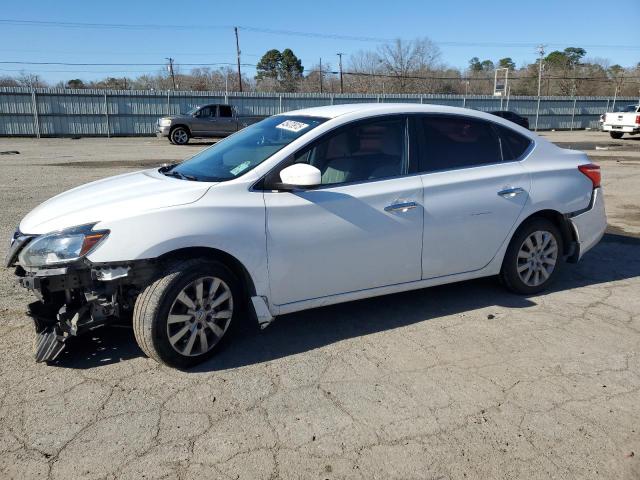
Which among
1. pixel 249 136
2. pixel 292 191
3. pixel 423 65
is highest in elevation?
pixel 423 65

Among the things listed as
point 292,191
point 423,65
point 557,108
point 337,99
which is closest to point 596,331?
point 292,191

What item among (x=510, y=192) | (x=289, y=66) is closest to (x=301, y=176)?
(x=510, y=192)

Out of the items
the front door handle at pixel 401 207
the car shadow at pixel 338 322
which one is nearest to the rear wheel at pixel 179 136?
the car shadow at pixel 338 322

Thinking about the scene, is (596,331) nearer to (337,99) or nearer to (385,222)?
(385,222)

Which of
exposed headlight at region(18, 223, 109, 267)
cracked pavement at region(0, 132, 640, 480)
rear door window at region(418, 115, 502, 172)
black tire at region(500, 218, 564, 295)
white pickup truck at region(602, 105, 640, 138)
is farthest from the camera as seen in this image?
white pickup truck at region(602, 105, 640, 138)

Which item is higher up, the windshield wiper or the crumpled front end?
the windshield wiper

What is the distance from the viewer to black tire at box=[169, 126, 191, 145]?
24250mm

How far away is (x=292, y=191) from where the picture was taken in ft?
12.3

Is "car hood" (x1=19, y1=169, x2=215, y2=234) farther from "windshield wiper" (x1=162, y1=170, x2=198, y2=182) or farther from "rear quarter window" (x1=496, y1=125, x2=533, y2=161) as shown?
"rear quarter window" (x1=496, y1=125, x2=533, y2=161)

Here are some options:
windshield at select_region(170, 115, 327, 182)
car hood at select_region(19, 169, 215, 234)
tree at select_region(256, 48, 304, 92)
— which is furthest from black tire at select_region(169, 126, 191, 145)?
tree at select_region(256, 48, 304, 92)

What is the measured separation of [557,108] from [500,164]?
37.5 metres

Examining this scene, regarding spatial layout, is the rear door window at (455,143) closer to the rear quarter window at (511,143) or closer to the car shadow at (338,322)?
the rear quarter window at (511,143)

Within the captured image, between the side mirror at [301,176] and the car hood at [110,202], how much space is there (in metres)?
0.53

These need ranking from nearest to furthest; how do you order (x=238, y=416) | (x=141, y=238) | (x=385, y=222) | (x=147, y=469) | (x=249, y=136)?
(x=147, y=469) → (x=238, y=416) → (x=141, y=238) → (x=385, y=222) → (x=249, y=136)
